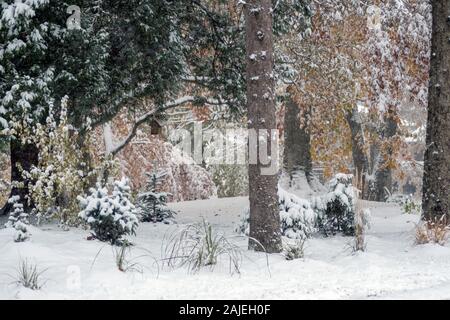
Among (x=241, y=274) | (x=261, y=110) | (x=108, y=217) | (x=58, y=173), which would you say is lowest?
(x=241, y=274)

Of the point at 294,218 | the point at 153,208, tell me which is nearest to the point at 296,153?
the point at 153,208

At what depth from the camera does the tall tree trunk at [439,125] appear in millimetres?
9055

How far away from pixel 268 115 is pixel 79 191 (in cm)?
412

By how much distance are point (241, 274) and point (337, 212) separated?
12.9 ft

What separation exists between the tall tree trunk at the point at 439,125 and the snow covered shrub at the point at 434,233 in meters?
0.28

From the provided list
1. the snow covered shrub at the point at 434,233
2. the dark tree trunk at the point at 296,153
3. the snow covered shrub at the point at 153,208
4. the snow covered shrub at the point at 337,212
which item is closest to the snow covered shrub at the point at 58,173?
the snow covered shrub at the point at 153,208

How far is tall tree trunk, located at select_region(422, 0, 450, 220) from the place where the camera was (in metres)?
9.05

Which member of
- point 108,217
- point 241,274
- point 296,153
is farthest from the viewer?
point 296,153

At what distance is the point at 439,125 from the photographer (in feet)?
30.0

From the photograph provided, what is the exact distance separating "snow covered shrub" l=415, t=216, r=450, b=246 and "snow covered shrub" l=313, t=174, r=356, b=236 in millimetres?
1406

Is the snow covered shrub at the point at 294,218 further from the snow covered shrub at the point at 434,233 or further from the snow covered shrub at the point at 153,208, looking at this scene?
the snow covered shrub at the point at 153,208

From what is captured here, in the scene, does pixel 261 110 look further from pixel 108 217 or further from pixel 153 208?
pixel 153 208
